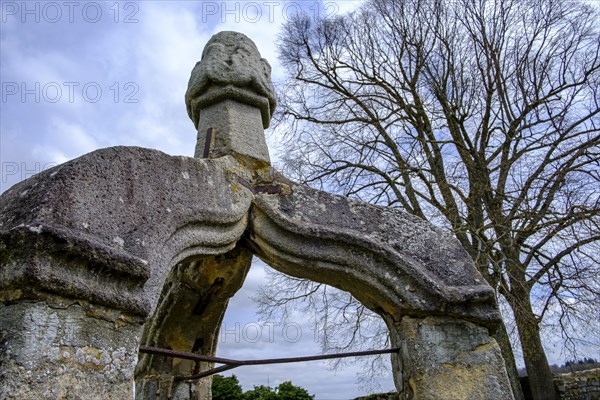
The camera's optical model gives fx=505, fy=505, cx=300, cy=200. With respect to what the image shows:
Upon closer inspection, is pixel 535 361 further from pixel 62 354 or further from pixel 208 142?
pixel 62 354

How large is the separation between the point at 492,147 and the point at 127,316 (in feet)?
25.9

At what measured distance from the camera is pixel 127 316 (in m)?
1.87

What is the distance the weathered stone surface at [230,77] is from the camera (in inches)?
130

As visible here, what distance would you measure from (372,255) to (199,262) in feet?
4.07

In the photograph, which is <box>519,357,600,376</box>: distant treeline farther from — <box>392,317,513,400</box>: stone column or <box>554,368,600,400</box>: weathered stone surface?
<box>392,317,513,400</box>: stone column

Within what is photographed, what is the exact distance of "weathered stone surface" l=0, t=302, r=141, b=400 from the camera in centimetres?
155

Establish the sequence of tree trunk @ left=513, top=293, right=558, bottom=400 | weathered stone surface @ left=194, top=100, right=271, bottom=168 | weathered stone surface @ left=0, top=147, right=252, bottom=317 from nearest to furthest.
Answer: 1. weathered stone surface @ left=0, top=147, right=252, bottom=317
2. weathered stone surface @ left=194, top=100, right=271, bottom=168
3. tree trunk @ left=513, top=293, right=558, bottom=400

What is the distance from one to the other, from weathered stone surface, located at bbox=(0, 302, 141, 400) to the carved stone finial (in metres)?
1.50

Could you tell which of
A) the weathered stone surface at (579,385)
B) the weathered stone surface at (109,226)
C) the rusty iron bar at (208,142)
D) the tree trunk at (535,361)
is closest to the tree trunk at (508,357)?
the tree trunk at (535,361)

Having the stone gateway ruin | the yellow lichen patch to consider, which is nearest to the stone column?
the stone gateway ruin

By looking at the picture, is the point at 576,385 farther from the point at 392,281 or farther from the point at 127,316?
the point at 127,316

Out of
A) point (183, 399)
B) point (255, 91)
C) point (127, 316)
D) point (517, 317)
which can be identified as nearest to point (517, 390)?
point (517, 317)

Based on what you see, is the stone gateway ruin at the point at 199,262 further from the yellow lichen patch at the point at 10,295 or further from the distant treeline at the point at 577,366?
the distant treeline at the point at 577,366

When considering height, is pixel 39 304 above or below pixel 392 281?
below
